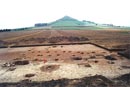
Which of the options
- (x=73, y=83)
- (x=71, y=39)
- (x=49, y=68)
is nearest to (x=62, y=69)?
(x=49, y=68)

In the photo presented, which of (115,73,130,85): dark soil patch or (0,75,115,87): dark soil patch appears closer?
(0,75,115,87): dark soil patch

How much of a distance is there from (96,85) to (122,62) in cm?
622

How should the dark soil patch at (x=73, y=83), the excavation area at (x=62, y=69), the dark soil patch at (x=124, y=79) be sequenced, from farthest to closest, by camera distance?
the excavation area at (x=62, y=69), the dark soil patch at (x=124, y=79), the dark soil patch at (x=73, y=83)

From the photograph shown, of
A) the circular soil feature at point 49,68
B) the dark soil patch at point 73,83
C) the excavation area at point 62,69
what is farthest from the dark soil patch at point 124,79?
the circular soil feature at point 49,68

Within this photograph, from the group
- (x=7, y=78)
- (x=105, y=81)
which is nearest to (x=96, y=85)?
(x=105, y=81)

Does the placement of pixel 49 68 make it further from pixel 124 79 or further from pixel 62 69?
pixel 124 79

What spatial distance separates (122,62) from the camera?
1561 cm

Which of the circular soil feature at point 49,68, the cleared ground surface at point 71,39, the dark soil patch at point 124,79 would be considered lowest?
the cleared ground surface at point 71,39

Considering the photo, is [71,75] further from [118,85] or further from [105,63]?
[105,63]

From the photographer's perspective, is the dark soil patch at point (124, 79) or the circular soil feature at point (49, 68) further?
the circular soil feature at point (49, 68)

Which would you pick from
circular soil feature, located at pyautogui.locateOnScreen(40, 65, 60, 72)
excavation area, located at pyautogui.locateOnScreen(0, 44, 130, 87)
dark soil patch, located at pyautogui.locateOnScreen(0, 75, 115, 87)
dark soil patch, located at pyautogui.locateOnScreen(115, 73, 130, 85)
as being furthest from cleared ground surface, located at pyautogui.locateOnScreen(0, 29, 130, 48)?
dark soil patch, located at pyautogui.locateOnScreen(0, 75, 115, 87)

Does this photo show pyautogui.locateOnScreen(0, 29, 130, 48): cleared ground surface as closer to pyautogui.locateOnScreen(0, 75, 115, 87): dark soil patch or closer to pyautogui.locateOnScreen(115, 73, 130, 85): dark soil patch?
pyautogui.locateOnScreen(115, 73, 130, 85): dark soil patch

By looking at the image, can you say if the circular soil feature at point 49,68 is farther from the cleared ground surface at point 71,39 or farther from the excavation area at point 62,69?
the cleared ground surface at point 71,39

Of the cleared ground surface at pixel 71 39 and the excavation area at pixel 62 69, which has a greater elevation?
the excavation area at pixel 62 69
